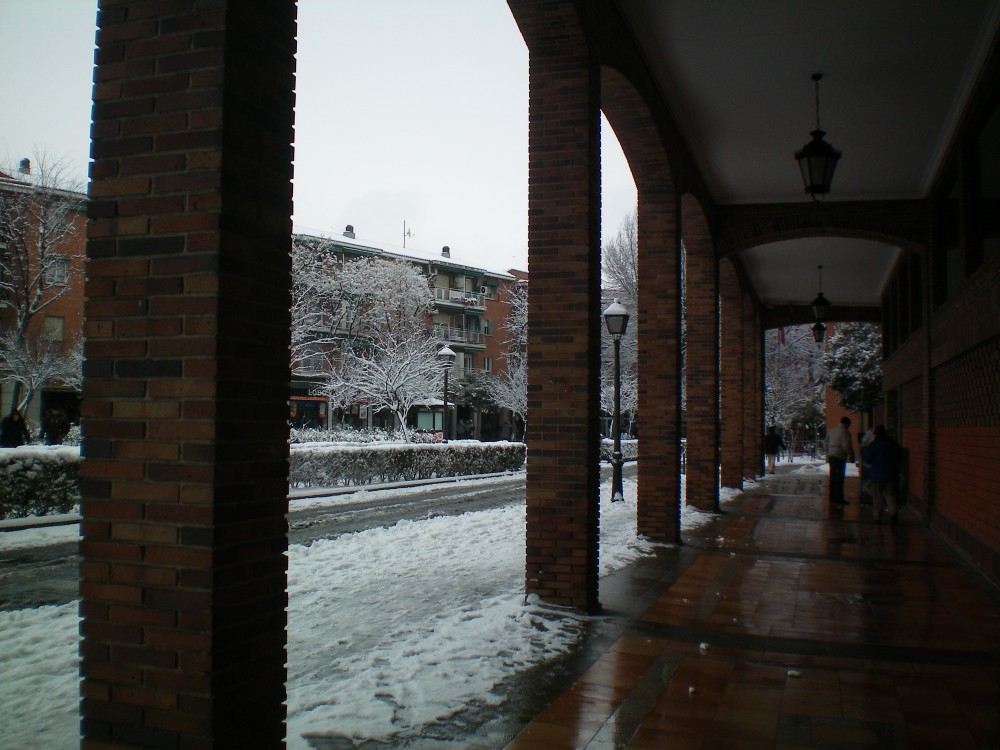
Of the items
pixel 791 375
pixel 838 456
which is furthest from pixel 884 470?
pixel 791 375

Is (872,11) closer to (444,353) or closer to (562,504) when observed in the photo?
(562,504)

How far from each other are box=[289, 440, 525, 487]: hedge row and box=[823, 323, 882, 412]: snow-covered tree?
43.9 feet

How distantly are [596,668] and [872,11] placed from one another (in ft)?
19.9

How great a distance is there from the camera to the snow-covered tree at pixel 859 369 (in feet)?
97.8

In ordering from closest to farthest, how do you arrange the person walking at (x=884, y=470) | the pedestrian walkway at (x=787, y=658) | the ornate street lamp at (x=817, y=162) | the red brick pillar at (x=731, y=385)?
the pedestrian walkway at (x=787, y=658) → the ornate street lamp at (x=817, y=162) → the person walking at (x=884, y=470) → the red brick pillar at (x=731, y=385)

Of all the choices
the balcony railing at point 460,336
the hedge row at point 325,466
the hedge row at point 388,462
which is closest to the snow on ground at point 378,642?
the hedge row at point 325,466

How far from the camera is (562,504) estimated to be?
631 cm

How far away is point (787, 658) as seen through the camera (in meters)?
5.14

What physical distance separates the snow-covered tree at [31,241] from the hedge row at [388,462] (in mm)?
13269

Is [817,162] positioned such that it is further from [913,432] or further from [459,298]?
[459,298]

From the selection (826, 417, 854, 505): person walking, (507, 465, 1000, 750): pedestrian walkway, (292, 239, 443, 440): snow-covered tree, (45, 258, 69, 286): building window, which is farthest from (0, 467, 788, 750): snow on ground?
(45, 258, 69, 286): building window

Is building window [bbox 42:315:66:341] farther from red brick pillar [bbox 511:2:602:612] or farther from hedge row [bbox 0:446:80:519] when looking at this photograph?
red brick pillar [bbox 511:2:602:612]

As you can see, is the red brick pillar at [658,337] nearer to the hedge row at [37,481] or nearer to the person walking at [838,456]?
the person walking at [838,456]

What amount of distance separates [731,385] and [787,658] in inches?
577
